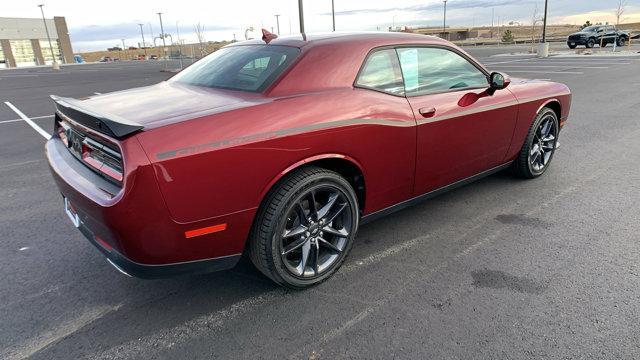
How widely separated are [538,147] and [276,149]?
3264mm

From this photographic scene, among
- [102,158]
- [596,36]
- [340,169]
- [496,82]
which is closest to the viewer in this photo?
[102,158]

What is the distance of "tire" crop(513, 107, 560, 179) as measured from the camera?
4309mm

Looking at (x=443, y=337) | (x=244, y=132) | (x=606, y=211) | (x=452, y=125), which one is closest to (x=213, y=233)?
(x=244, y=132)

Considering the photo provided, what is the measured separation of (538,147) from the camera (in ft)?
14.8

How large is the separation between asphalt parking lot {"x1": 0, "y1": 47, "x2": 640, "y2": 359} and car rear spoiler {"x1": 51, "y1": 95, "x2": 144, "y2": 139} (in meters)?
1.08

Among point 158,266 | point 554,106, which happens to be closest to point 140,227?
point 158,266

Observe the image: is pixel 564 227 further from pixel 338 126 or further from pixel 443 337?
pixel 338 126

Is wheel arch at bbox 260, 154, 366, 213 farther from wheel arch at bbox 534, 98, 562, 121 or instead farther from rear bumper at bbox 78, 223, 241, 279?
wheel arch at bbox 534, 98, 562, 121

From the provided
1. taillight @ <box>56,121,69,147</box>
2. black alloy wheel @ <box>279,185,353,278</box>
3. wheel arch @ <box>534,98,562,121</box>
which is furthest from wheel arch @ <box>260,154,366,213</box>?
wheel arch @ <box>534,98,562,121</box>

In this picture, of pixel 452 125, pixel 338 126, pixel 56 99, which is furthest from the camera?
pixel 452 125

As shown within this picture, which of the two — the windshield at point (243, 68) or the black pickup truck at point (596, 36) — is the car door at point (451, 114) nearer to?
the windshield at point (243, 68)

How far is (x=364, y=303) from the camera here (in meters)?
2.60

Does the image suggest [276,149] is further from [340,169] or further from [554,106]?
[554,106]

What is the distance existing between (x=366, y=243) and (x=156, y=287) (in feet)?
4.94
